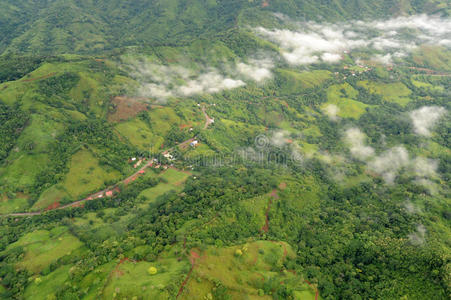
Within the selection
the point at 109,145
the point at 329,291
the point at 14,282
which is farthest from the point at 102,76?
the point at 329,291

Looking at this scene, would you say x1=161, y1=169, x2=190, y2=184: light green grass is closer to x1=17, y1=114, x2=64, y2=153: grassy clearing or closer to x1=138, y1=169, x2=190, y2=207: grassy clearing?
x1=138, y1=169, x2=190, y2=207: grassy clearing

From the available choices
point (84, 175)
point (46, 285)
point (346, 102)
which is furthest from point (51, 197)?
point (346, 102)

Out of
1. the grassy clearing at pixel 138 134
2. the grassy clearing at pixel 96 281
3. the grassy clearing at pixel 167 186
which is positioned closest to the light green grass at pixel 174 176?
the grassy clearing at pixel 167 186

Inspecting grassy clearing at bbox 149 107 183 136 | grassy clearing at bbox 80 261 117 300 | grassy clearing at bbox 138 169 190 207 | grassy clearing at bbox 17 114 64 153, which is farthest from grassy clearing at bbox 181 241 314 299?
grassy clearing at bbox 17 114 64 153

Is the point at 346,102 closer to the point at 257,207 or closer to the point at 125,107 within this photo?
the point at 257,207

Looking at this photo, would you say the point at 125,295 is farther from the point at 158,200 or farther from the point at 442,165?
the point at 442,165
